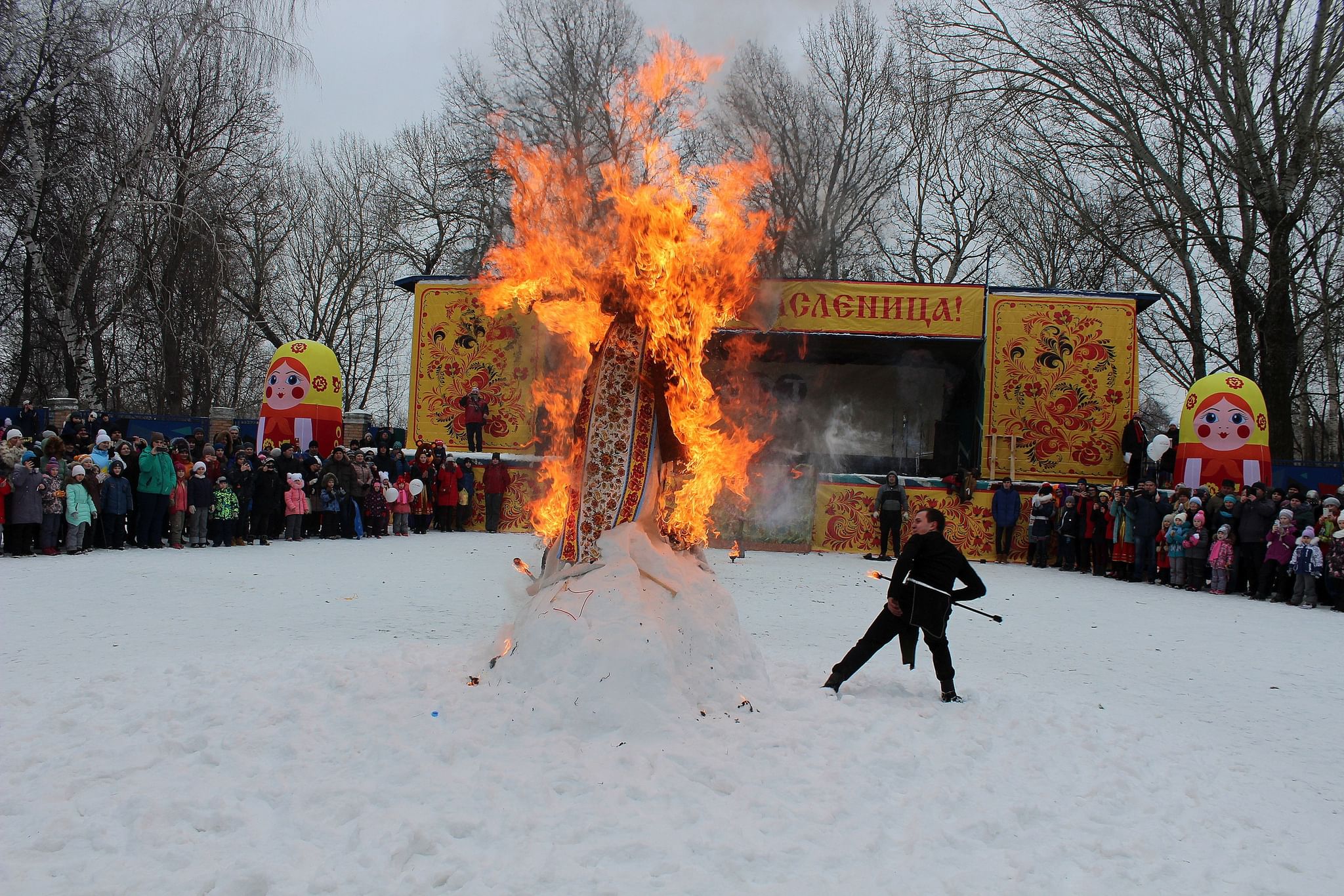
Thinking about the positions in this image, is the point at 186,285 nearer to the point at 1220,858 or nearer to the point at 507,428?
the point at 507,428

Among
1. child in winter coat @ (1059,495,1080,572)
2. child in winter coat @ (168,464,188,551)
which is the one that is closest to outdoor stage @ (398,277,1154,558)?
child in winter coat @ (1059,495,1080,572)

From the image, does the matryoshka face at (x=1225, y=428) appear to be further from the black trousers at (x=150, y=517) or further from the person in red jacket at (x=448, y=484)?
the black trousers at (x=150, y=517)

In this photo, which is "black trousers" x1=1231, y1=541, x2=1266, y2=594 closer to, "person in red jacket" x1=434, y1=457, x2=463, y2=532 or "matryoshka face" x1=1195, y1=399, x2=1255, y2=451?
"matryoshka face" x1=1195, y1=399, x2=1255, y2=451

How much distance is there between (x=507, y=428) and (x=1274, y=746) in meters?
16.6

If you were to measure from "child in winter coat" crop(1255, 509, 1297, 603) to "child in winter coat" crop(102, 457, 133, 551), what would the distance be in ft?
54.2

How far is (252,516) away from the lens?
1650 centimetres

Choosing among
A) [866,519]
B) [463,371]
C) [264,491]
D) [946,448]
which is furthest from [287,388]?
[946,448]

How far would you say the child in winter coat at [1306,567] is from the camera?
13.4 metres

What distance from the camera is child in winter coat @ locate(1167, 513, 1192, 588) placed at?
50.6 feet

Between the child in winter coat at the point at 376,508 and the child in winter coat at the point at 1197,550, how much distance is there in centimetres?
1414

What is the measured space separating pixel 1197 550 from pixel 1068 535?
2.80 meters

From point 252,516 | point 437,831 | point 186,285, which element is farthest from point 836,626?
point 186,285

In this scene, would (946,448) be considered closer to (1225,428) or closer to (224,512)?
(1225,428)

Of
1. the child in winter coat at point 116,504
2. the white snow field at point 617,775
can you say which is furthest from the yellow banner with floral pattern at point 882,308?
the child in winter coat at point 116,504
